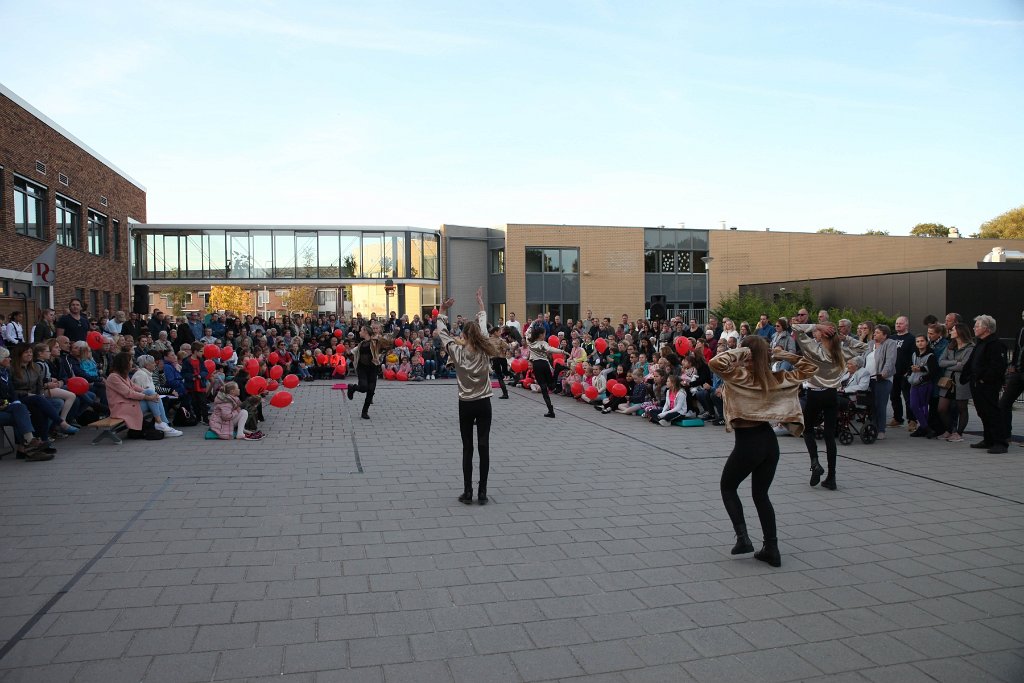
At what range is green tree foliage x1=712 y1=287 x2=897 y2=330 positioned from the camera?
22797 mm

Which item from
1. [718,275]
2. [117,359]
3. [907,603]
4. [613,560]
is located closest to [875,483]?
[907,603]

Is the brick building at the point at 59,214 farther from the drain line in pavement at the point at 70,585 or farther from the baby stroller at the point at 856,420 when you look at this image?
the baby stroller at the point at 856,420

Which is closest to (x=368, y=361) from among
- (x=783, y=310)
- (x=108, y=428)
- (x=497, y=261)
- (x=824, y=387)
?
(x=108, y=428)

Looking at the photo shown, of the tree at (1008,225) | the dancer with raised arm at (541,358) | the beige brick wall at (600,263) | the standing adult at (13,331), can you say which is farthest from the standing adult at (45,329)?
the tree at (1008,225)

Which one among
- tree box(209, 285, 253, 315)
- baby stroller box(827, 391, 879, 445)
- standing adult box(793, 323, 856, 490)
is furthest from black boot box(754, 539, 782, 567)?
tree box(209, 285, 253, 315)

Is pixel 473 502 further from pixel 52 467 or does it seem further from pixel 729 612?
pixel 52 467

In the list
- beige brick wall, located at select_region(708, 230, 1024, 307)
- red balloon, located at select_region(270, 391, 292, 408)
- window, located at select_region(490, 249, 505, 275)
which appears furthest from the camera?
beige brick wall, located at select_region(708, 230, 1024, 307)

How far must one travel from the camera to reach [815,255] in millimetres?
41000

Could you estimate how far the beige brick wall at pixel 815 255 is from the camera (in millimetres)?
39594

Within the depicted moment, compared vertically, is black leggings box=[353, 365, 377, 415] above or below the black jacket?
below

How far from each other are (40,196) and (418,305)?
692 inches

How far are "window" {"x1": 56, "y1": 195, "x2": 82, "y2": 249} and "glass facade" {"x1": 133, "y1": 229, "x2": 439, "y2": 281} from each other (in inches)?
275

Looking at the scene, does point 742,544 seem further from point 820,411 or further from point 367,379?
point 367,379

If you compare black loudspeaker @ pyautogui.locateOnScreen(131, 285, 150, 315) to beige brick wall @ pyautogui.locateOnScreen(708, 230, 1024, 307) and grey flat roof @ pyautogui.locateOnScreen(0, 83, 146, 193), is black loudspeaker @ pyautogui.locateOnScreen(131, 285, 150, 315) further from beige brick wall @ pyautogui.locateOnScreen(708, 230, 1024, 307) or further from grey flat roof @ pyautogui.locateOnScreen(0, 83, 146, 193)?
beige brick wall @ pyautogui.locateOnScreen(708, 230, 1024, 307)
